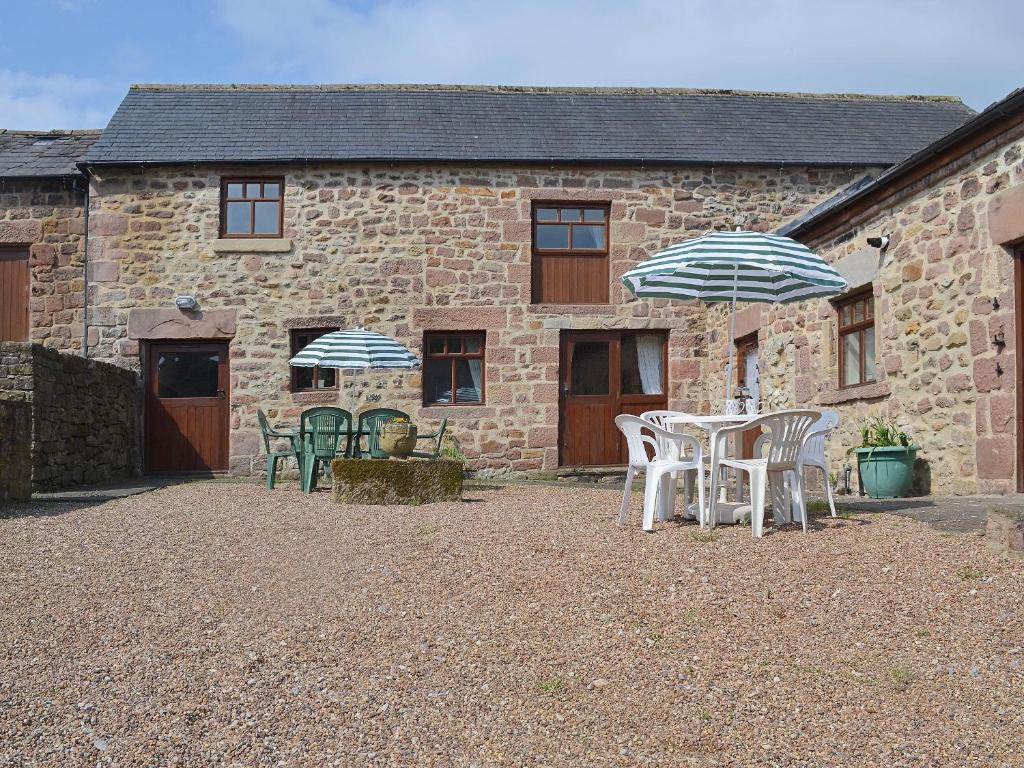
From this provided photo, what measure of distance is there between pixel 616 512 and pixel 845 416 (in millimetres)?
3514

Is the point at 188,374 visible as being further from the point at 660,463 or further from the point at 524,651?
the point at 524,651

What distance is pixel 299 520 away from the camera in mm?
7102

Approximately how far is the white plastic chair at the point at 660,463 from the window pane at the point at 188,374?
26.1 feet

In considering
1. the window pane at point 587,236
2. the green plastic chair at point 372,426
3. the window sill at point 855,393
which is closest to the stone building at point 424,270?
the window pane at point 587,236

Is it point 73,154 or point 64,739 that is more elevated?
point 73,154

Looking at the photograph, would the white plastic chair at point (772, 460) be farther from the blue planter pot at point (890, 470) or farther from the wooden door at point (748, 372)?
the wooden door at point (748, 372)

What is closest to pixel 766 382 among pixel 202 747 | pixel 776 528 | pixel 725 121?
pixel 725 121

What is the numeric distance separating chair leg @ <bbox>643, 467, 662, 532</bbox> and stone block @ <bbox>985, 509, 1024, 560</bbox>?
5.86ft

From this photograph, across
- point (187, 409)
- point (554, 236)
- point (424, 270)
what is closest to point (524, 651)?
point (424, 270)

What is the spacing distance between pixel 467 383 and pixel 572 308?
1.66 metres

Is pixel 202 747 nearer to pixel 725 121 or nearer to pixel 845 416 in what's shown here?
pixel 845 416

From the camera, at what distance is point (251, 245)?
12.7 m

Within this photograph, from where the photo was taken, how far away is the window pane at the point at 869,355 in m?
9.33

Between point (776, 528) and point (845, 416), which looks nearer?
point (776, 528)
